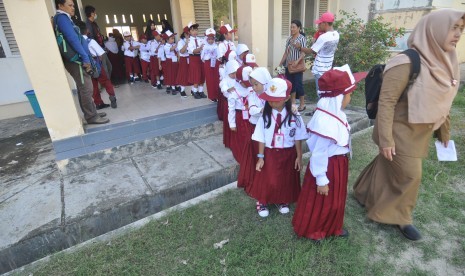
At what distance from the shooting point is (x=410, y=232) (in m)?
2.46

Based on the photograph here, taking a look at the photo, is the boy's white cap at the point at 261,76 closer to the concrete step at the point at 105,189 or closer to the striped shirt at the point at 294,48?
the concrete step at the point at 105,189

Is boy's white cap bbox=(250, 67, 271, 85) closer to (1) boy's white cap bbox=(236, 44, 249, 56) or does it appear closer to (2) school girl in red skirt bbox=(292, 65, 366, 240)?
(2) school girl in red skirt bbox=(292, 65, 366, 240)

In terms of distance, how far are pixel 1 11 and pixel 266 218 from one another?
256 inches

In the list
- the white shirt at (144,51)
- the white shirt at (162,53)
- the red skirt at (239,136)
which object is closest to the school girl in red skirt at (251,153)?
the red skirt at (239,136)

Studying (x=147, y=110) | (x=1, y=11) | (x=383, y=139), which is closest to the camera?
(x=383, y=139)

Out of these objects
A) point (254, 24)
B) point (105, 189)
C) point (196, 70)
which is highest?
point (254, 24)

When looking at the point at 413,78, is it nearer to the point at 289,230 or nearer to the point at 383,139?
the point at 383,139

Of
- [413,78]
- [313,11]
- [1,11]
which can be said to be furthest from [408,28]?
[1,11]

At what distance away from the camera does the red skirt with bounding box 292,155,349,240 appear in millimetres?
2219

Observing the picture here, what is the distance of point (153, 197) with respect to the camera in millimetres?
3090

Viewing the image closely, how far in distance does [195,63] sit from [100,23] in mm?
8853

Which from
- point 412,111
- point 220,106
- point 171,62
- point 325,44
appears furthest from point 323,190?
point 171,62

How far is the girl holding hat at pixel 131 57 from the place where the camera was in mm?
7336

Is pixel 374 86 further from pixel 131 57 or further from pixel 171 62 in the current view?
pixel 131 57
